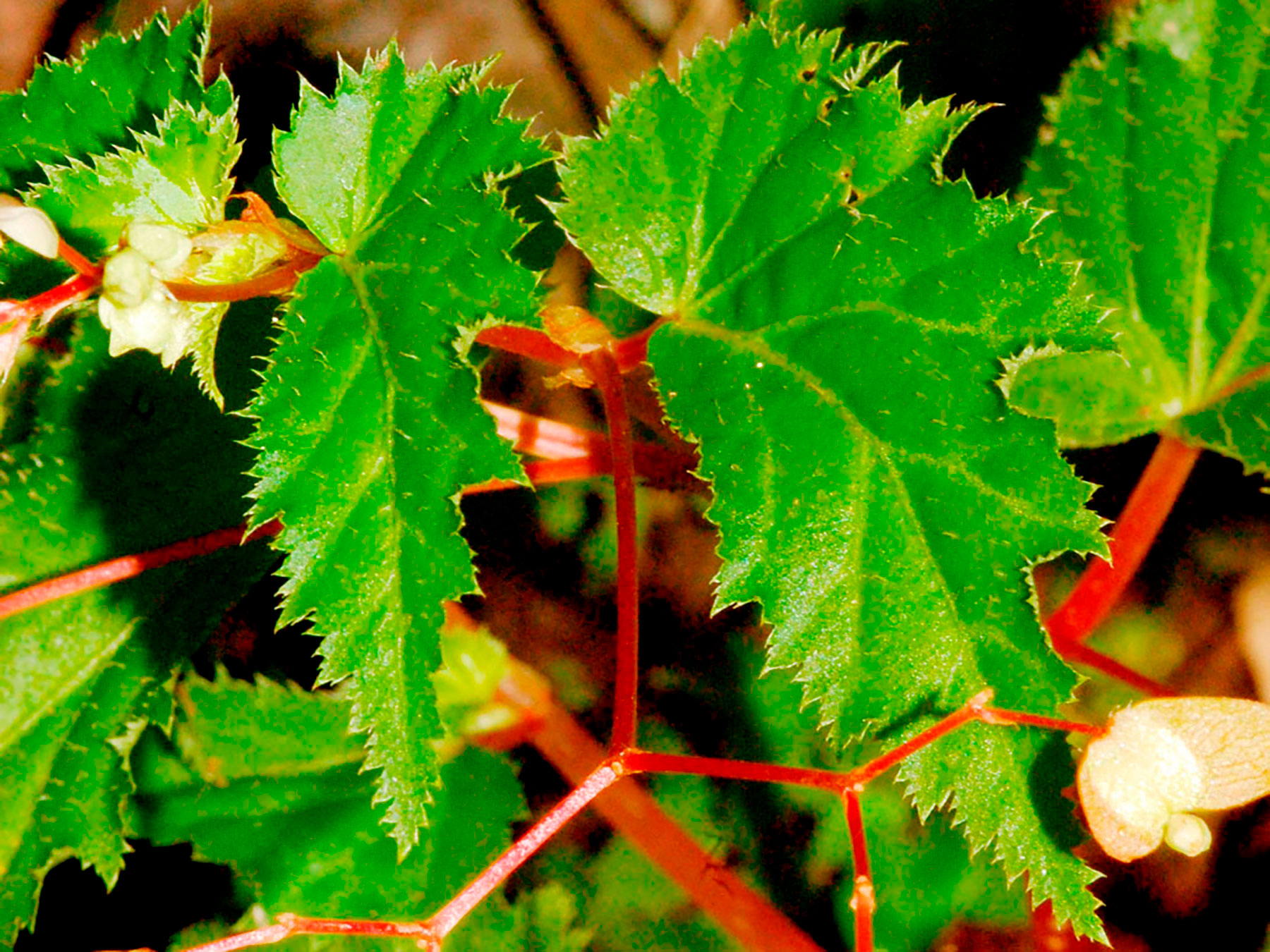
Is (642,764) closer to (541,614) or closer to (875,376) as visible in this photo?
(875,376)

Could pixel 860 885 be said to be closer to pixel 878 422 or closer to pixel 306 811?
pixel 878 422

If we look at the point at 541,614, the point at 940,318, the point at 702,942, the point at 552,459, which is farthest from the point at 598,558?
the point at 940,318

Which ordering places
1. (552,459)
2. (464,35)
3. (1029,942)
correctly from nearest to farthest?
(552,459)
(1029,942)
(464,35)

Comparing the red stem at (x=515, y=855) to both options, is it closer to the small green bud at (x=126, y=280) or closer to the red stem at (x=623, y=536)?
the red stem at (x=623, y=536)

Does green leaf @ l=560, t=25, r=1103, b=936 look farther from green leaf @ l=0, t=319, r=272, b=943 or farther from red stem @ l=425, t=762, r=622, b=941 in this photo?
green leaf @ l=0, t=319, r=272, b=943

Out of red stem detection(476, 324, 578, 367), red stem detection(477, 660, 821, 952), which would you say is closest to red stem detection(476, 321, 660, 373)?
red stem detection(476, 324, 578, 367)

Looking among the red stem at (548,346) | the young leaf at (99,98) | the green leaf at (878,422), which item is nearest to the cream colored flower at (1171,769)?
the green leaf at (878,422)
